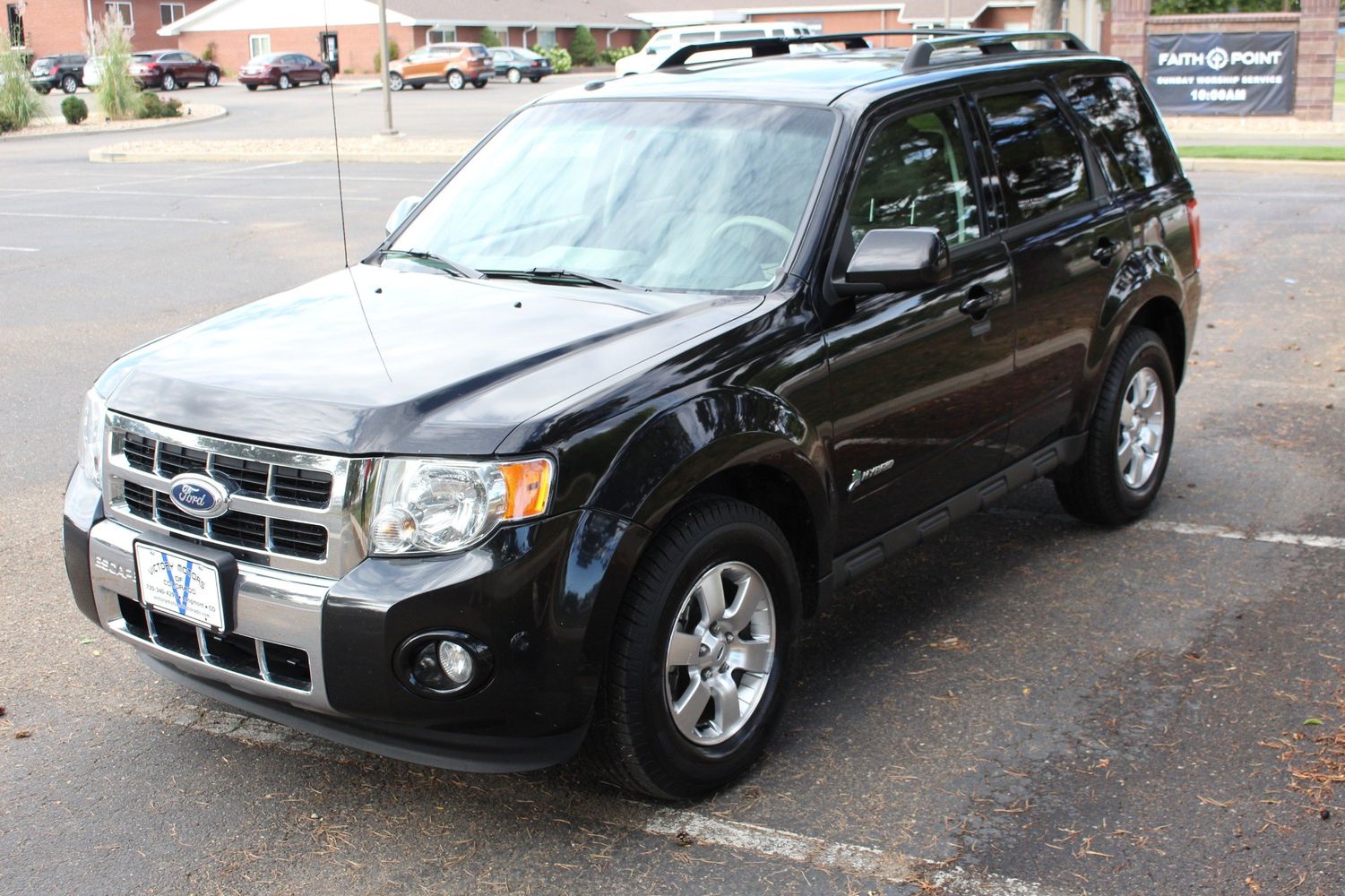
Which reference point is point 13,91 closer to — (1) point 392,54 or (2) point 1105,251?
(1) point 392,54

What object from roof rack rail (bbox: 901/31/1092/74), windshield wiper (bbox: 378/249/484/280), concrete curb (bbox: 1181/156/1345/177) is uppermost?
roof rack rail (bbox: 901/31/1092/74)

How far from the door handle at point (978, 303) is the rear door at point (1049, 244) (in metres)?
0.20

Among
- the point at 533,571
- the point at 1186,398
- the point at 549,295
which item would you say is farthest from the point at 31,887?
the point at 1186,398

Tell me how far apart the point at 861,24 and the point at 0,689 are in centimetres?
6582

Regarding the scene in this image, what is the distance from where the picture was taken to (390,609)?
322 centimetres

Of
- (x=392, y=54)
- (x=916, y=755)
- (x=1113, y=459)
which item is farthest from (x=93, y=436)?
(x=392, y=54)

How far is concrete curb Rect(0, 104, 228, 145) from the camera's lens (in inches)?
1374

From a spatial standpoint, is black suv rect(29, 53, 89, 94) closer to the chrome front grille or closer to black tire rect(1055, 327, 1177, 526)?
black tire rect(1055, 327, 1177, 526)

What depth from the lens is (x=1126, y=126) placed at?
6043 millimetres

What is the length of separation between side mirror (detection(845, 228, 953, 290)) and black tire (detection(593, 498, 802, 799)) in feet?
2.60

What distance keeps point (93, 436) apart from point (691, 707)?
6.00 ft

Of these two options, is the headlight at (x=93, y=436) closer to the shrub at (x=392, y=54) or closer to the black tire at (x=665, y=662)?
the black tire at (x=665, y=662)

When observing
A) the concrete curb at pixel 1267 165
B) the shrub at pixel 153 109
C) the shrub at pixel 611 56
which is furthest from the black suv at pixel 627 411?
the shrub at pixel 611 56

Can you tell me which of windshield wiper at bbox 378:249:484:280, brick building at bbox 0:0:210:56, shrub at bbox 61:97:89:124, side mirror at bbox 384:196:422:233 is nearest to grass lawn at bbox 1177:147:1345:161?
side mirror at bbox 384:196:422:233
